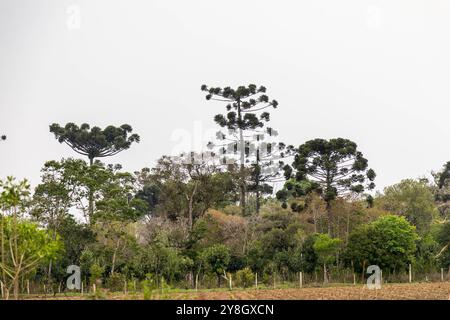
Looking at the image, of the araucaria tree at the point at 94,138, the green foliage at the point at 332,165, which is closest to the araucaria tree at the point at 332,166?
the green foliage at the point at 332,165

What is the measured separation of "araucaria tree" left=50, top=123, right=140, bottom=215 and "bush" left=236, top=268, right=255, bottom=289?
94.2ft

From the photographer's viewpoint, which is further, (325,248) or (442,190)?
(442,190)

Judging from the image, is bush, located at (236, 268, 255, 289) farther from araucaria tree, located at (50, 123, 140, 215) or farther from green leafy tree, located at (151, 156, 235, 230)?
araucaria tree, located at (50, 123, 140, 215)

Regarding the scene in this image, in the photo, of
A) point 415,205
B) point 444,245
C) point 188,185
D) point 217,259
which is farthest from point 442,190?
point 217,259

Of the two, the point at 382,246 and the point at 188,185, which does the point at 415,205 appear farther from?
the point at 188,185

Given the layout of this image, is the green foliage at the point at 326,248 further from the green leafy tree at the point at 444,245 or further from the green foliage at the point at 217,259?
the green leafy tree at the point at 444,245

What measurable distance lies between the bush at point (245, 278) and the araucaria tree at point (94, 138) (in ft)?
94.2

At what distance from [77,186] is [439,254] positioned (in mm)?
24512

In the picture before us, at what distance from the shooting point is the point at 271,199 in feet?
246

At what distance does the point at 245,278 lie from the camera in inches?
1677

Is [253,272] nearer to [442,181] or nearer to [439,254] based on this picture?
[439,254]

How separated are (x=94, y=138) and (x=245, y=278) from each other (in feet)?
96.9

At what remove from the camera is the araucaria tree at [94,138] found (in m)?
67.2

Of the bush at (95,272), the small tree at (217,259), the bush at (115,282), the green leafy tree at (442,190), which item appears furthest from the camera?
the green leafy tree at (442,190)
